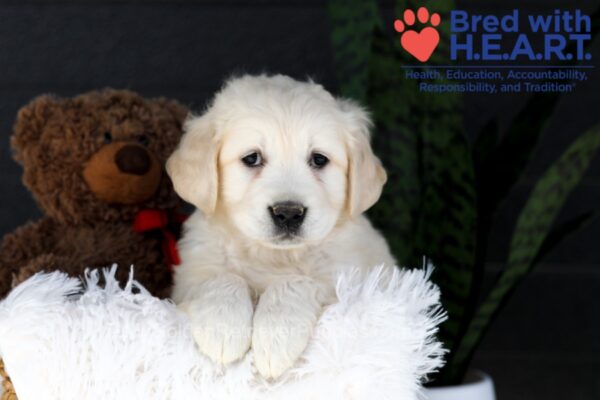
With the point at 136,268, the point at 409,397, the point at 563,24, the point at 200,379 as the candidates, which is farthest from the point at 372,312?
the point at 563,24

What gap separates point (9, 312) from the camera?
1.45 metres

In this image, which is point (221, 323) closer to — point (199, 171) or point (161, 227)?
point (199, 171)

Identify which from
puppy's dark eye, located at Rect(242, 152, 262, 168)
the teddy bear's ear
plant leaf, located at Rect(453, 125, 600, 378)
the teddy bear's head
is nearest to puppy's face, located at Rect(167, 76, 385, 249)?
puppy's dark eye, located at Rect(242, 152, 262, 168)

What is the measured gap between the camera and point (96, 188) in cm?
204

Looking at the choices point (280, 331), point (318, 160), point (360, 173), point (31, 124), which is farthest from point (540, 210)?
point (31, 124)

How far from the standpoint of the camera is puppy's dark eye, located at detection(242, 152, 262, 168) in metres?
1.72

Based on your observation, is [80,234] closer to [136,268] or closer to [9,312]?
[136,268]

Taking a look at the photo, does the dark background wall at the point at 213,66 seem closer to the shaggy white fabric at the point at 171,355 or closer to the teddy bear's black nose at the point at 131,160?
the teddy bear's black nose at the point at 131,160

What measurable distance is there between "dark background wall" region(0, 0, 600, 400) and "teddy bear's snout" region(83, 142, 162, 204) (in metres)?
1.07

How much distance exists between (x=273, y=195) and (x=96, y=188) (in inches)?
26.0

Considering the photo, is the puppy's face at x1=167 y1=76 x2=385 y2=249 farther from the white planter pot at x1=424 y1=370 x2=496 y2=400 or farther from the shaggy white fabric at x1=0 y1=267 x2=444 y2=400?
the white planter pot at x1=424 y1=370 x2=496 y2=400

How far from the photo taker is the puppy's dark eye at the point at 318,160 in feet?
5.69

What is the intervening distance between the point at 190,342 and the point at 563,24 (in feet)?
7.26

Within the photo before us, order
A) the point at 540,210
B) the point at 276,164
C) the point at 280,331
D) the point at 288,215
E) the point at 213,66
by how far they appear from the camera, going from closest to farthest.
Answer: the point at 280,331
the point at 288,215
the point at 276,164
the point at 540,210
the point at 213,66
